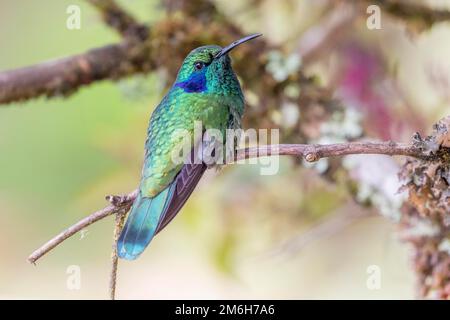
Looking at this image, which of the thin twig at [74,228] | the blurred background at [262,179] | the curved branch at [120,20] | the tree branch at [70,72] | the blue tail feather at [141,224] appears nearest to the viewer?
the thin twig at [74,228]

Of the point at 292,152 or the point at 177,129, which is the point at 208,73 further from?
A: the point at 292,152

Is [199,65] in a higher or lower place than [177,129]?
higher

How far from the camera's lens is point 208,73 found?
2.35 m

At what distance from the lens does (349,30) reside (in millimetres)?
3295

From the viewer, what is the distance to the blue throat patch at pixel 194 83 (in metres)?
2.29

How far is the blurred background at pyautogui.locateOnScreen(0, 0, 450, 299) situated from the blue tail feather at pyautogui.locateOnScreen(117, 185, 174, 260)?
72 cm

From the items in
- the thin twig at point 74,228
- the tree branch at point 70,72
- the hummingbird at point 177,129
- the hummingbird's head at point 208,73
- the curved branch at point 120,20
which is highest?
the curved branch at point 120,20

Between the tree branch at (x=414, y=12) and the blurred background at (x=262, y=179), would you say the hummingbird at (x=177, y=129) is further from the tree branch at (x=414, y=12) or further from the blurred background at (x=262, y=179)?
the tree branch at (x=414, y=12)

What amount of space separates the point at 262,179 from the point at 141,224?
4.52 ft

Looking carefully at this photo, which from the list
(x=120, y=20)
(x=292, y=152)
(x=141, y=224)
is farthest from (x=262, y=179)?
(x=292, y=152)

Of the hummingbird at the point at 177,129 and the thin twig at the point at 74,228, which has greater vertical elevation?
the hummingbird at the point at 177,129

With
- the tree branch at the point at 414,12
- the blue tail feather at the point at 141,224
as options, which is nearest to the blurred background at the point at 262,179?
the tree branch at the point at 414,12
